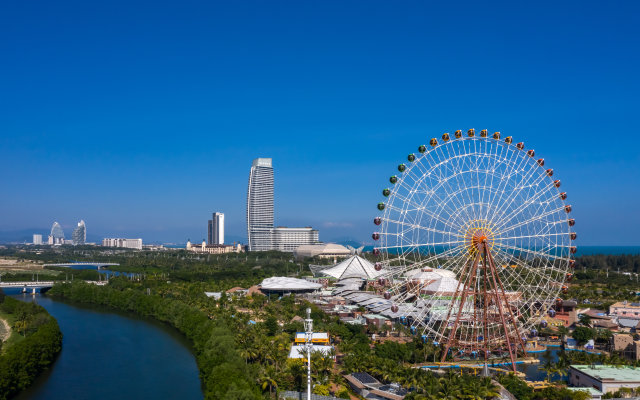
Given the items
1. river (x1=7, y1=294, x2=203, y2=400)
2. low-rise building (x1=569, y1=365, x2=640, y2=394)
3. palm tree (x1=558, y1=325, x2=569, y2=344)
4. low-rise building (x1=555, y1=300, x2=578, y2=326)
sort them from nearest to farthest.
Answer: low-rise building (x1=569, y1=365, x2=640, y2=394) < river (x1=7, y1=294, x2=203, y2=400) < palm tree (x1=558, y1=325, x2=569, y2=344) < low-rise building (x1=555, y1=300, x2=578, y2=326)

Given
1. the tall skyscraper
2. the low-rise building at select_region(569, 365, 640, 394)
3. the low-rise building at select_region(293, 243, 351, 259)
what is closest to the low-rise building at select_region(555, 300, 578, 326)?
the low-rise building at select_region(569, 365, 640, 394)

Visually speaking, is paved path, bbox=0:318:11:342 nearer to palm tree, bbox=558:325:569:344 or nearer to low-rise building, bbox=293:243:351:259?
palm tree, bbox=558:325:569:344

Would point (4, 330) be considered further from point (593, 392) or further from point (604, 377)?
point (604, 377)

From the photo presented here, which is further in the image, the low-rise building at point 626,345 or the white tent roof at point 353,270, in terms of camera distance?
the white tent roof at point 353,270

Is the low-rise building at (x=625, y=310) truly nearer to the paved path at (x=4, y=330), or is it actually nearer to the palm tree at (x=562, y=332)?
the palm tree at (x=562, y=332)

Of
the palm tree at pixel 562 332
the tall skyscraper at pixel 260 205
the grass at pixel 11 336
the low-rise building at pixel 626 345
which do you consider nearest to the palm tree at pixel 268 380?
the grass at pixel 11 336

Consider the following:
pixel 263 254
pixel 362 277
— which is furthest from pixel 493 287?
pixel 263 254
